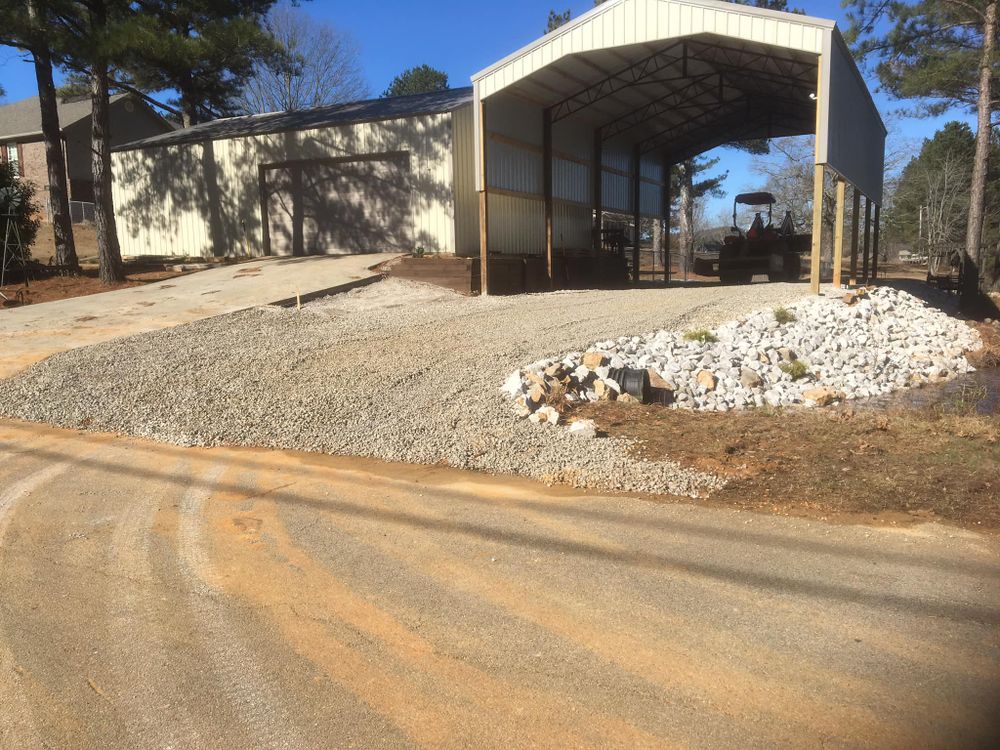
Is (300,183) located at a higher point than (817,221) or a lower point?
higher

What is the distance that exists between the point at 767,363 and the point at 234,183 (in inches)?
688

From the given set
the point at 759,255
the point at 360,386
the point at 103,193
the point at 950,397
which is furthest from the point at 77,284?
the point at 759,255

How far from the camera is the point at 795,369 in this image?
1002 cm

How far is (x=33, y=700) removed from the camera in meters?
3.20

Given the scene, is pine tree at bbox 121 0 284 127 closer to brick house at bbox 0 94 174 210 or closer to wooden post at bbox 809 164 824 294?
wooden post at bbox 809 164 824 294

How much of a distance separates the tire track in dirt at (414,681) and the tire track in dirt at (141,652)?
53 centimetres

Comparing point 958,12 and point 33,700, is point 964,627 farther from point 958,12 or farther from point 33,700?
point 958,12

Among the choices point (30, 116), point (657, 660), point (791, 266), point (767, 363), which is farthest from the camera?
point (30, 116)

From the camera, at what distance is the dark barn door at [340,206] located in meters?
19.7

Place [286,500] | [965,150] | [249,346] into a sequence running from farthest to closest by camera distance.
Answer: [965,150] < [249,346] < [286,500]

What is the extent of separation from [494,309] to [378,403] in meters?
6.29

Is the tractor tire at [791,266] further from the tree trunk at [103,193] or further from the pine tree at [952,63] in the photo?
the tree trunk at [103,193]

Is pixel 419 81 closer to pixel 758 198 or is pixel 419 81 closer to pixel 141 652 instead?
pixel 758 198

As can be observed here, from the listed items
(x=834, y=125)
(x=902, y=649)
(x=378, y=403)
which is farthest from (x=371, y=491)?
(x=834, y=125)
